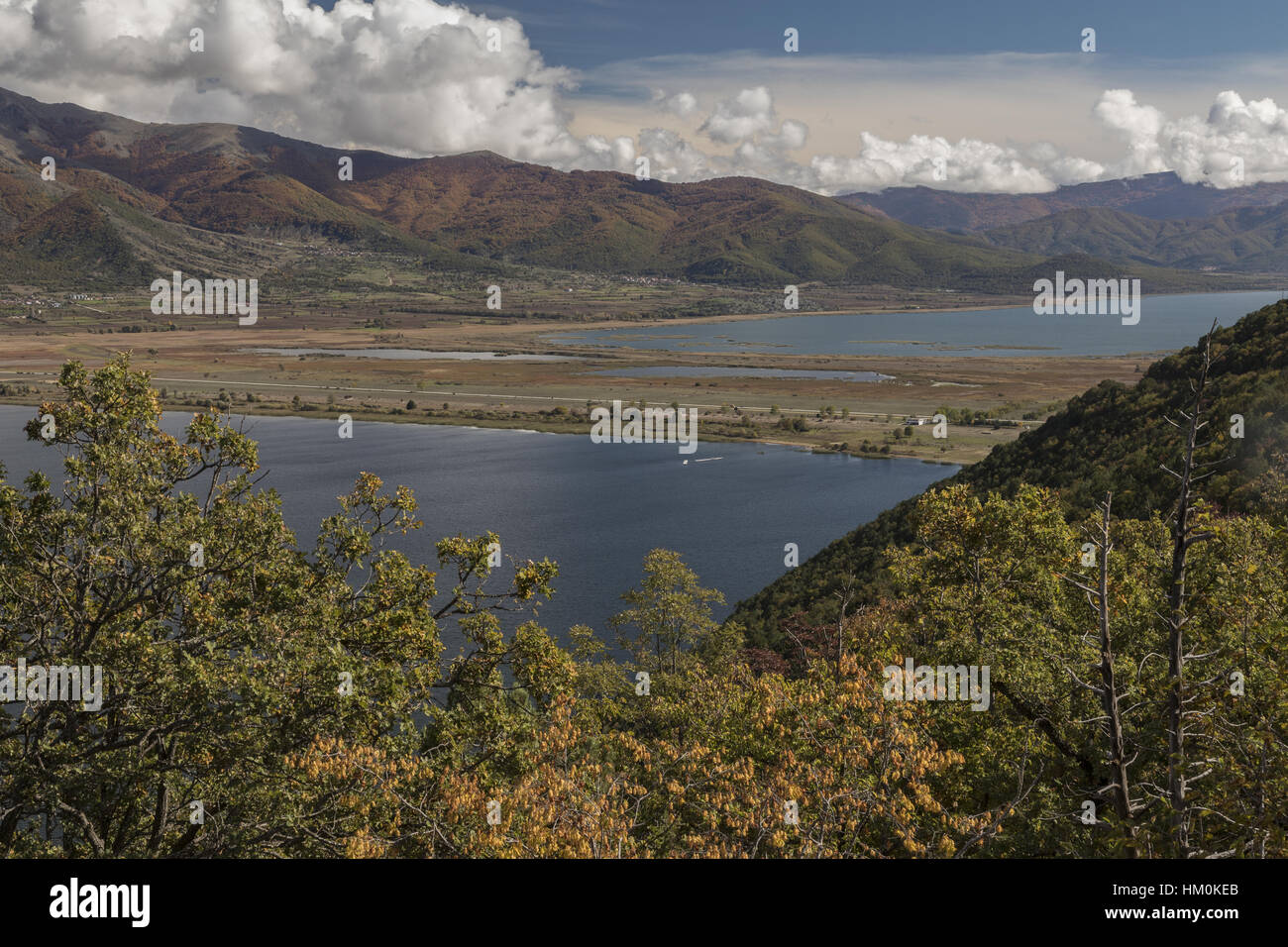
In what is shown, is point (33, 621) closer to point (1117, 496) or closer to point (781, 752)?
point (781, 752)

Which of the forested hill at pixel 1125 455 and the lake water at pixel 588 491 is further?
the lake water at pixel 588 491

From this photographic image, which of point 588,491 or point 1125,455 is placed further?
point 588,491

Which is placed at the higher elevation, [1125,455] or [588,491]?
[1125,455]

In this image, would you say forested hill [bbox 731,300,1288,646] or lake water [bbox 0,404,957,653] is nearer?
forested hill [bbox 731,300,1288,646]

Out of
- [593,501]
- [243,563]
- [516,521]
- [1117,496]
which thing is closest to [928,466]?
[593,501]
